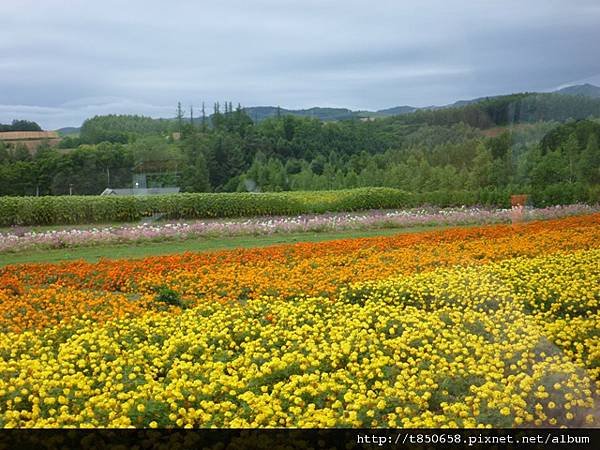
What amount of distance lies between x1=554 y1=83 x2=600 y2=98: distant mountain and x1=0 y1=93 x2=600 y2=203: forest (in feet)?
0.19

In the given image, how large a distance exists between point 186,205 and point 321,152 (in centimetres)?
151

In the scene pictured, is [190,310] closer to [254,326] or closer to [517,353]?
[254,326]

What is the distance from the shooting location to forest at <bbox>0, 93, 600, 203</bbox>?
530cm

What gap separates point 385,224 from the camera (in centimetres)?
745

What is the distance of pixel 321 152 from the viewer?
19.1 feet

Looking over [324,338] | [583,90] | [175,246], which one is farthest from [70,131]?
[583,90]

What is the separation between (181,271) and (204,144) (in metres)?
1.86

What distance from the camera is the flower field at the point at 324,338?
12.4ft

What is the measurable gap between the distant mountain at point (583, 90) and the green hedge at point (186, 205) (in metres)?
1.83

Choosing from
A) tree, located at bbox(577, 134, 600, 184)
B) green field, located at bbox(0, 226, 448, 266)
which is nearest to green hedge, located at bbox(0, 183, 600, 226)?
tree, located at bbox(577, 134, 600, 184)

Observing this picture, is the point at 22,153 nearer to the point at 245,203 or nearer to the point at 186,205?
the point at 186,205

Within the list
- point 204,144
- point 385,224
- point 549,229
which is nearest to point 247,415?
point 204,144

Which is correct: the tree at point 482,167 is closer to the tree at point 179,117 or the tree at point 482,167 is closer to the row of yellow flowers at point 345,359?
the row of yellow flowers at point 345,359

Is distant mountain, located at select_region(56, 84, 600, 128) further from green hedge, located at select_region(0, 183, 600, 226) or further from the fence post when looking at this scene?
the fence post
